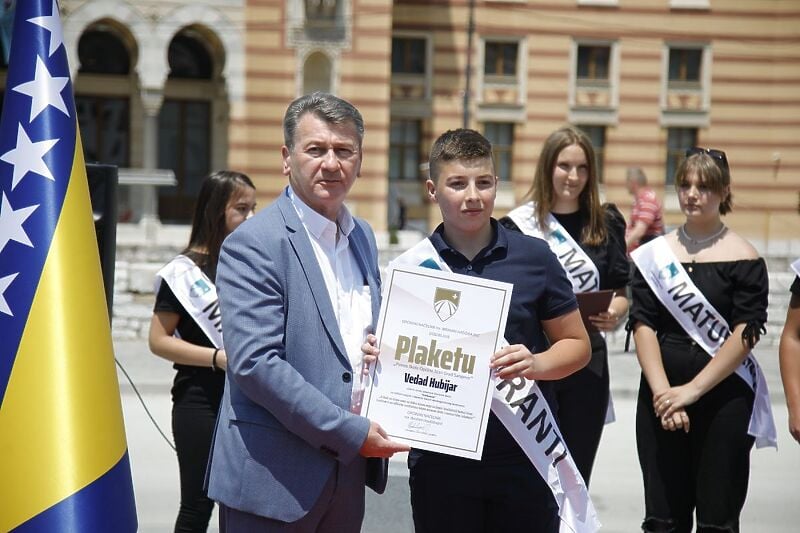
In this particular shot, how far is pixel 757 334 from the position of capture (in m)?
3.81

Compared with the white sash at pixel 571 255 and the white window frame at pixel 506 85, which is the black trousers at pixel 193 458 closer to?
the white sash at pixel 571 255

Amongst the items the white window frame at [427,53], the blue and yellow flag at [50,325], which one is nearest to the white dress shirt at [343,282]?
the blue and yellow flag at [50,325]

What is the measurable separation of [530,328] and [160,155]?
23.3m

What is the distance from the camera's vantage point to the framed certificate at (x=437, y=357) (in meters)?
2.61

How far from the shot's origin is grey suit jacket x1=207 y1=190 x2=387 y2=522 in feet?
7.88

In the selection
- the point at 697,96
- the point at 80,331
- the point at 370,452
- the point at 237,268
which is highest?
the point at 697,96

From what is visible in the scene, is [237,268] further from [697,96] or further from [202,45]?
[697,96]

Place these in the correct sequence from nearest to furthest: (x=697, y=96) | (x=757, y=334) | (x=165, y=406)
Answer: (x=757, y=334)
(x=165, y=406)
(x=697, y=96)

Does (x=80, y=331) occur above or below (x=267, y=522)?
above

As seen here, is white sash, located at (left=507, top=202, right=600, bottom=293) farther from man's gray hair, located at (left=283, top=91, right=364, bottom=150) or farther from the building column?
the building column

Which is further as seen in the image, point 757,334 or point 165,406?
point 165,406

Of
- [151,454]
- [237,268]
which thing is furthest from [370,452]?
[151,454]

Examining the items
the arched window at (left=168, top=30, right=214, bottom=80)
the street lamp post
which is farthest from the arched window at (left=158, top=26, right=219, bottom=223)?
the street lamp post

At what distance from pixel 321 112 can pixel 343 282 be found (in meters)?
0.44
